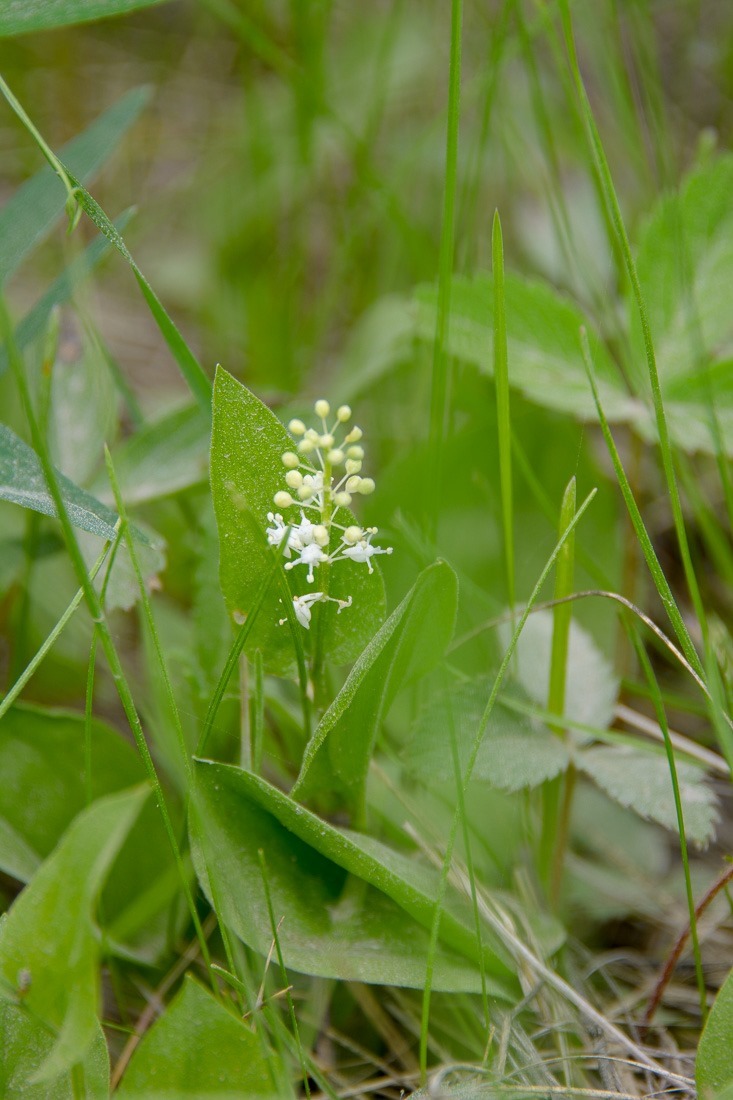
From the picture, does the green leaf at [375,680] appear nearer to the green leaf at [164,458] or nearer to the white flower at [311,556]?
the white flower at [311,556]

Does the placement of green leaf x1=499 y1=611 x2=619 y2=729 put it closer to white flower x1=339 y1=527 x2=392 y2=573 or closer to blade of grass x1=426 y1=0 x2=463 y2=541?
blade of grass x1=426 y1=0 x2=463 y2=541

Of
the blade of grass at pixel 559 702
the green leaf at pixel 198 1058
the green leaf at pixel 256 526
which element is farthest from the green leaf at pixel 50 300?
the green leaf at pixel 198 1058

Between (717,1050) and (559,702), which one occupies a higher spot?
(559,702)

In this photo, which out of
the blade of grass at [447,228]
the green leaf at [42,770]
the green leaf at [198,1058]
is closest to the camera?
the green leaf at [198,1058]

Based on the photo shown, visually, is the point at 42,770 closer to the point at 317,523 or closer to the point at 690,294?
the point at 317,523

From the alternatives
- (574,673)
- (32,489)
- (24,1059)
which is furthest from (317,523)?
(24,1059)

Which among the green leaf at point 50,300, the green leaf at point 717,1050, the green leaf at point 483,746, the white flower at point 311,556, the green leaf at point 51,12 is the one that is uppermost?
the green leaf at point 51,12
